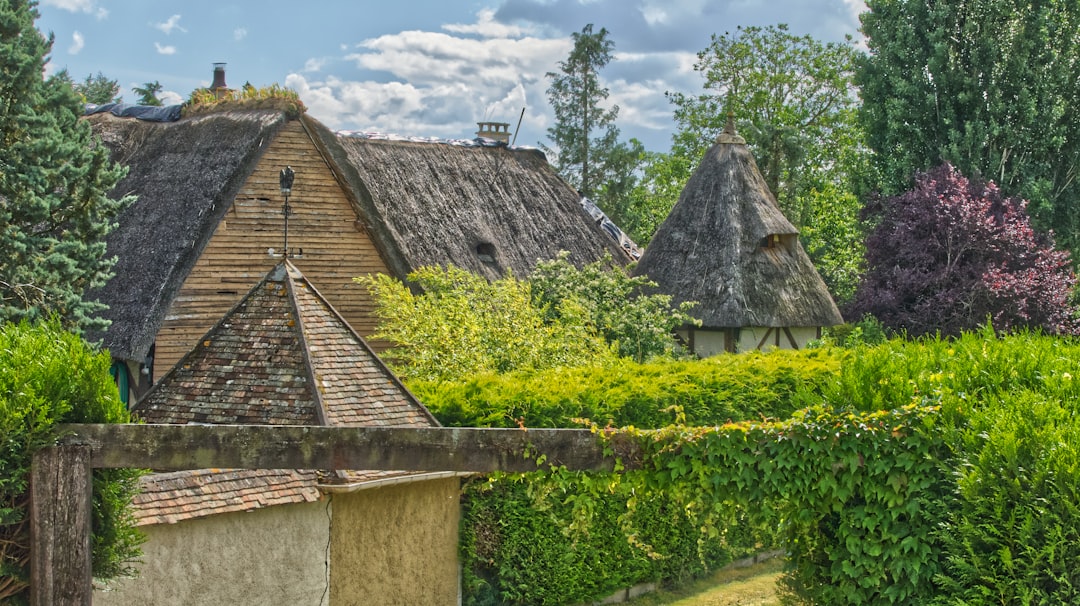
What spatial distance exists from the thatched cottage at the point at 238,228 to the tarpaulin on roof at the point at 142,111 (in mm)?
229

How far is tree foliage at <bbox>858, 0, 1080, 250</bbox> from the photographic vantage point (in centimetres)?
2400

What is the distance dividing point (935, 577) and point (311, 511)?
634 cm

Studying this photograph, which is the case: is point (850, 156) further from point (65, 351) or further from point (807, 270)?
point (65, 351)

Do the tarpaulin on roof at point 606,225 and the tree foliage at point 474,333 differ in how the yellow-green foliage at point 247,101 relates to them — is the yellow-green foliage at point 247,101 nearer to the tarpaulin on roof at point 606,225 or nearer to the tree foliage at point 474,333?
the tree foliage at point 474,333

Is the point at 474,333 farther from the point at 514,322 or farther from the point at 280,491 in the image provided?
the point at 280,491

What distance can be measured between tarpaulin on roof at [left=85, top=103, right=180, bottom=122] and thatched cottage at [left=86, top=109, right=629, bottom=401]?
229 millimetres

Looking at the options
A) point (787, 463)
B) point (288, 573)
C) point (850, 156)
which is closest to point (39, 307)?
point (288, 573)

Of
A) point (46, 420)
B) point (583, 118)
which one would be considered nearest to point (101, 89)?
point (583, 118)

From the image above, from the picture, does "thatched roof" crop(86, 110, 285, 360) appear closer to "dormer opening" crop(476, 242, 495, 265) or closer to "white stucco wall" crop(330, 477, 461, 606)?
"dormer opening" crop(476, 242, 495, 265)

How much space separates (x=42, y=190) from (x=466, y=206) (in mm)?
8821

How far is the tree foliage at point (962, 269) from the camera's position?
20.7 meters

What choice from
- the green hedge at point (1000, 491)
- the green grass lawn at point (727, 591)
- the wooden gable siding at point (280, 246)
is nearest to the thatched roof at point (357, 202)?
the wooden gable siding at point (280, 246)

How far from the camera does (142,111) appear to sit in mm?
21594

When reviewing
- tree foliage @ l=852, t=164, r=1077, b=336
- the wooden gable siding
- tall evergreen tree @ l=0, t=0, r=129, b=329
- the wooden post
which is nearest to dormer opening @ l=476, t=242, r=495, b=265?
the wooden gable siding
